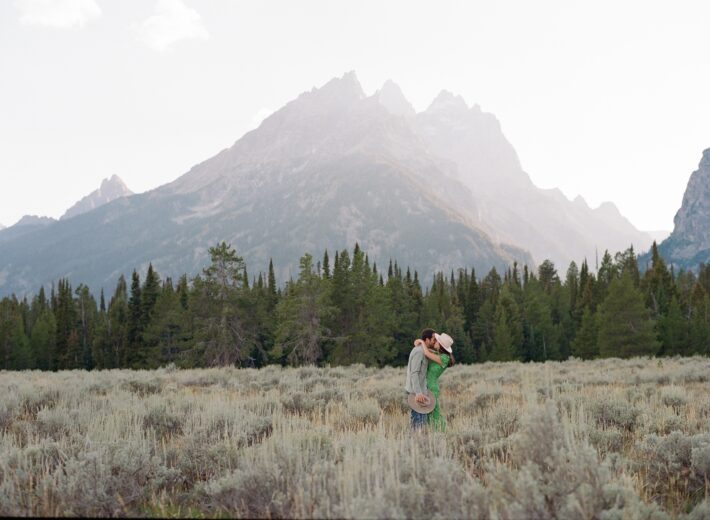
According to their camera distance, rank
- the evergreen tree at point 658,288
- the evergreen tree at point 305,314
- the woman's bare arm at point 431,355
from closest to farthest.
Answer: the woman's bare arm at point 431,355
the evergreen tree at point 305,314
the evergreen tree at point 658,288

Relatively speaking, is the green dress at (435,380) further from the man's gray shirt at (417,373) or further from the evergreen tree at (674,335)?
the evergreen tree at (674,335)

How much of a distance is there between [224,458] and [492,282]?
328 ft

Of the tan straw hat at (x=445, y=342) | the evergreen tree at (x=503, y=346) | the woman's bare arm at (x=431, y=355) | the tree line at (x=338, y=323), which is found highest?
the tan straw hat at (x=445, y=342)

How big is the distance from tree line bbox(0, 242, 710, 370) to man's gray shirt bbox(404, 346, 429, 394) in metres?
39.8

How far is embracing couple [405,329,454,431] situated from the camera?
337 inches

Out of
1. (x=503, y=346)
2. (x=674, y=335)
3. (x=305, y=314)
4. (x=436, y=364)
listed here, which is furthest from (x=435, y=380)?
(x=503, y=346)

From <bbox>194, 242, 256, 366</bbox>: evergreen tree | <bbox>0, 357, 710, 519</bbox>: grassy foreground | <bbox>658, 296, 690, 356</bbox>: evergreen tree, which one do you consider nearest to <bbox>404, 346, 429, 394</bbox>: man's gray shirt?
<bbox>0, 357, 710, 519</bbox>: grassy foreground

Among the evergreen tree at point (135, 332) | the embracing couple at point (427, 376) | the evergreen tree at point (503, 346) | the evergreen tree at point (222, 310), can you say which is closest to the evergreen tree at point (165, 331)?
the evergreen tree at point (135, 332)

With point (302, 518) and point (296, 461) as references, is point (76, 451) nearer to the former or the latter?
point (296, 461)

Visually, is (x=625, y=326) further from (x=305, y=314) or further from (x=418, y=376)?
(x=418, y=376)

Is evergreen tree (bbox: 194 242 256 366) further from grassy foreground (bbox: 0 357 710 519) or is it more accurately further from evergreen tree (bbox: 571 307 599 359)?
grassy foreground (bbox: 0 357 710 519)

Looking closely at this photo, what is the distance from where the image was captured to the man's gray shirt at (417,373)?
8.80 meters

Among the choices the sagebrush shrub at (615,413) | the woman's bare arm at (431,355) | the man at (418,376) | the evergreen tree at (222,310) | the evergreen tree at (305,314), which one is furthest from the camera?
the evergreen tree at (305,314)

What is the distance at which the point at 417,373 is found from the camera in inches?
350
